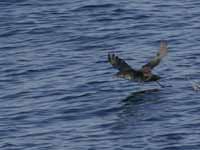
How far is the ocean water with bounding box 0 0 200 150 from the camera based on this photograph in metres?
24.2

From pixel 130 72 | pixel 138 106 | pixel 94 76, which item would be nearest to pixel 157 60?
pixel 130 72

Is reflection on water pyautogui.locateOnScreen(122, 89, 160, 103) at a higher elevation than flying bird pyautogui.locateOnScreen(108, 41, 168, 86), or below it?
below

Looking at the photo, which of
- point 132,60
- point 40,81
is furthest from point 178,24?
point 40,81

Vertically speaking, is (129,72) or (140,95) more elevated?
(129,72)

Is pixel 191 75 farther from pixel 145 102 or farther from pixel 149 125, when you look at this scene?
pixel 149 125

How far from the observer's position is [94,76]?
96.6 feet

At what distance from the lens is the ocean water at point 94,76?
2420cm

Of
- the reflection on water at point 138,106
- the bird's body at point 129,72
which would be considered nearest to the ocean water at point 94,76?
the reflection on water at point 138,106

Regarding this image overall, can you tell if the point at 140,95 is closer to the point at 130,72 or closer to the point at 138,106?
the point at 130,72

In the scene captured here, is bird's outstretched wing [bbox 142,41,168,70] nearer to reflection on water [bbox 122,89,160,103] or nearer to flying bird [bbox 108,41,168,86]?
flying bird [bbox 108,41,168,86]

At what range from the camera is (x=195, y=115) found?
25172 millimetres

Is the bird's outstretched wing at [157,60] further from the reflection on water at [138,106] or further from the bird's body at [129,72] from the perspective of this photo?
the reflection on water at [138,106]

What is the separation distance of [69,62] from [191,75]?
4.25 meters

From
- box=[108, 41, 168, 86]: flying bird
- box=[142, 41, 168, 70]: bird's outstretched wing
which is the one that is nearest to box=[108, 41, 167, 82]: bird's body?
box=[108, 41, 168, 86]: flying bird
